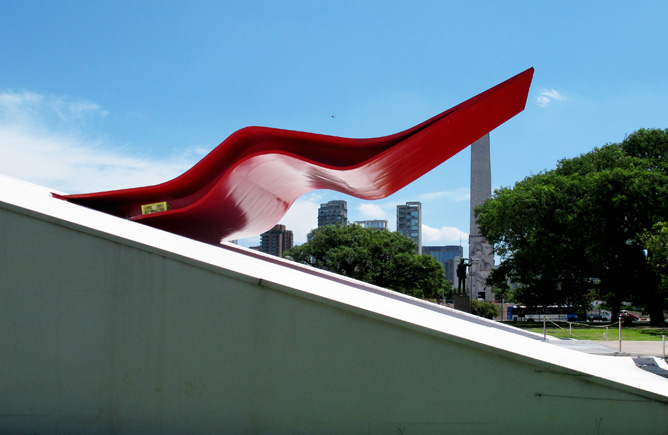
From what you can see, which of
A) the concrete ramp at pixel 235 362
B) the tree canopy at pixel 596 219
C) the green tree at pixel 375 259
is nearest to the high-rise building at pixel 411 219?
the green tree at pixel 375 259

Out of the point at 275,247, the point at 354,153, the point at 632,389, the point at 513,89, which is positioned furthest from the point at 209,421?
the point at 275,247

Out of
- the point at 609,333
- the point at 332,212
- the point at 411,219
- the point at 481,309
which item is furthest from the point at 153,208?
the point at 411,219

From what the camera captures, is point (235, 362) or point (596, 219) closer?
point (235, 362)

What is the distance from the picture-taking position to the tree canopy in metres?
26.9

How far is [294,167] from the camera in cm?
1098

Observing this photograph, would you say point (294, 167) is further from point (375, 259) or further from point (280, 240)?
point (280, 240)

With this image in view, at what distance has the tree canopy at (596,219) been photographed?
26.9 meters

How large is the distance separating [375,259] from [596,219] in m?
16.9

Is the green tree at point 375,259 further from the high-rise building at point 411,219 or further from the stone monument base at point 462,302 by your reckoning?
the high-rise building at point 411,219

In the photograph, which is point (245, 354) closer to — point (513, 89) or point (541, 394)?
point (541, 394)

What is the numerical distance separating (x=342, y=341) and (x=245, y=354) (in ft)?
3.05

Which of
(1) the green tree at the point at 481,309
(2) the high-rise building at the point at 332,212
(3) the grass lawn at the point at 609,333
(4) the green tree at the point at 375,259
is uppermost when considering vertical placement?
(2) the high-rise building at the point at 332,212

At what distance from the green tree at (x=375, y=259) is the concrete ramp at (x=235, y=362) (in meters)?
33.8

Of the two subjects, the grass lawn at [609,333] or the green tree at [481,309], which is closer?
the grass lawn at [609,333]
